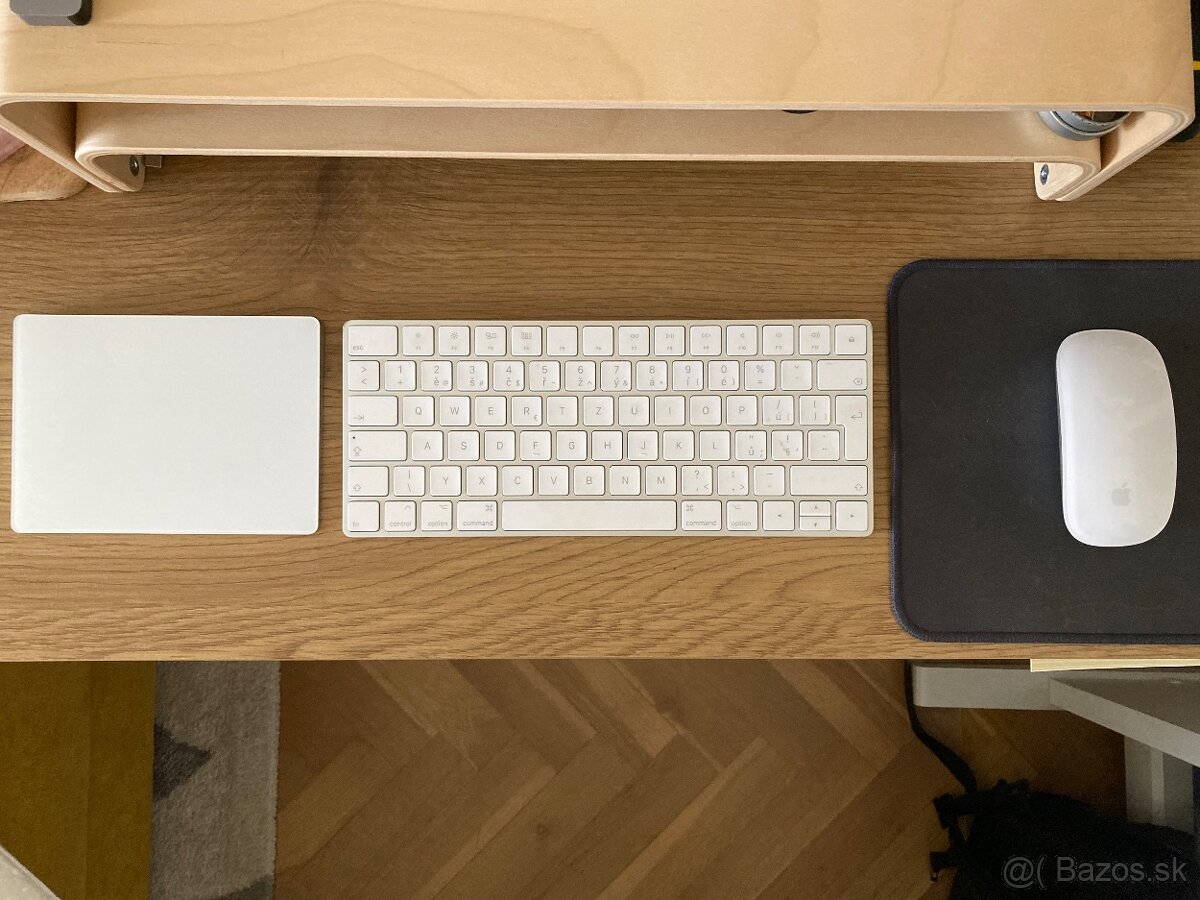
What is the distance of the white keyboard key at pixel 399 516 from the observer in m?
0.57

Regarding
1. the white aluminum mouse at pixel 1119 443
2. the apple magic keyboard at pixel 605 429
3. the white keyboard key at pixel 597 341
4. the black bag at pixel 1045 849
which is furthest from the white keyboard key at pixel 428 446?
the black bag at pixel 1045 849

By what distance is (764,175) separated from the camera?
0.61 metres

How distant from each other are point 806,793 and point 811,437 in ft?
2.49

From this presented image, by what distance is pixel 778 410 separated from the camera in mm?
575

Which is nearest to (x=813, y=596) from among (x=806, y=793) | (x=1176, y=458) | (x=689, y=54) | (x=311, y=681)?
(x=1176, y=458)

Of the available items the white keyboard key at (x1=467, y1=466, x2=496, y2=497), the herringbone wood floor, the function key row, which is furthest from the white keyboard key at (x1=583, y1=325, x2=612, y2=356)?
the herringbone wood floor

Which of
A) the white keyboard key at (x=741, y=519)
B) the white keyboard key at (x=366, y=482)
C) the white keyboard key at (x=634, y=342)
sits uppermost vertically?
the white keyboard key at (x=634, y=342)

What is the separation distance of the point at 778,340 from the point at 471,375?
20cm

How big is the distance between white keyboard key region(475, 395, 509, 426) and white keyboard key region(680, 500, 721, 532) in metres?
0.13

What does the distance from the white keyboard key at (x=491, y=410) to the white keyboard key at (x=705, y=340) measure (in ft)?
0.42

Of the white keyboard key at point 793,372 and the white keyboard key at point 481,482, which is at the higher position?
the white keyboard key at point 793,372

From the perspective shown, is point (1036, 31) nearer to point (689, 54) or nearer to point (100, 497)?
point (689, 54)

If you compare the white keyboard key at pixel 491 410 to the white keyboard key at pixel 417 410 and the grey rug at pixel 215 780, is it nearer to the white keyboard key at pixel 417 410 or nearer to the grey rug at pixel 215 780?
the white keyboard key at pixel 417 410

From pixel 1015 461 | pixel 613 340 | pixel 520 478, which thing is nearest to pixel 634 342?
pixel 613 340
